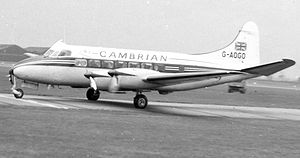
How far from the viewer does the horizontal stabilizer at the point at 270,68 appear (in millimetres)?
23200

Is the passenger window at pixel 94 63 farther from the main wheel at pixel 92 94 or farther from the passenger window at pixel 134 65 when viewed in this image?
the main wheel at pixel 92 94

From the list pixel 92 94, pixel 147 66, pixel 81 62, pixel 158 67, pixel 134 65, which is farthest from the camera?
pixel 92 94

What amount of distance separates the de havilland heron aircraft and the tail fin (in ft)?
1.68

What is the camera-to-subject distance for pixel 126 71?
24547mm

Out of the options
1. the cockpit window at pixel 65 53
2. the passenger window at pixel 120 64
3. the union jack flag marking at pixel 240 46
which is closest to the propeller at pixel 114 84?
the passenger window at pixel 120 64

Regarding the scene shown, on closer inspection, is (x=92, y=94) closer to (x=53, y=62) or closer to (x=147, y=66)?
(x=53, y=62)

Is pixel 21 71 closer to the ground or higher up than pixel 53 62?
closer to the ground

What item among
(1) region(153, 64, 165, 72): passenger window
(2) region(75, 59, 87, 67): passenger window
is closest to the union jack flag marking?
(1) region(153, 64, 165, 72): passenger window

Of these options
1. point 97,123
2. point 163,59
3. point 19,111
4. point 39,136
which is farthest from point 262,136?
point 163,59

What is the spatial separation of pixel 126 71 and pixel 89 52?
8.62ft

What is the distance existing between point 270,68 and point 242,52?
5.17m

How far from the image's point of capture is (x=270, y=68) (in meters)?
24.1

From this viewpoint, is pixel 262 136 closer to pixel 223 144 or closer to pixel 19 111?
pixel 223 144

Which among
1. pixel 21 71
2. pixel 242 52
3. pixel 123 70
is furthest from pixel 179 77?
pixel 21 71
